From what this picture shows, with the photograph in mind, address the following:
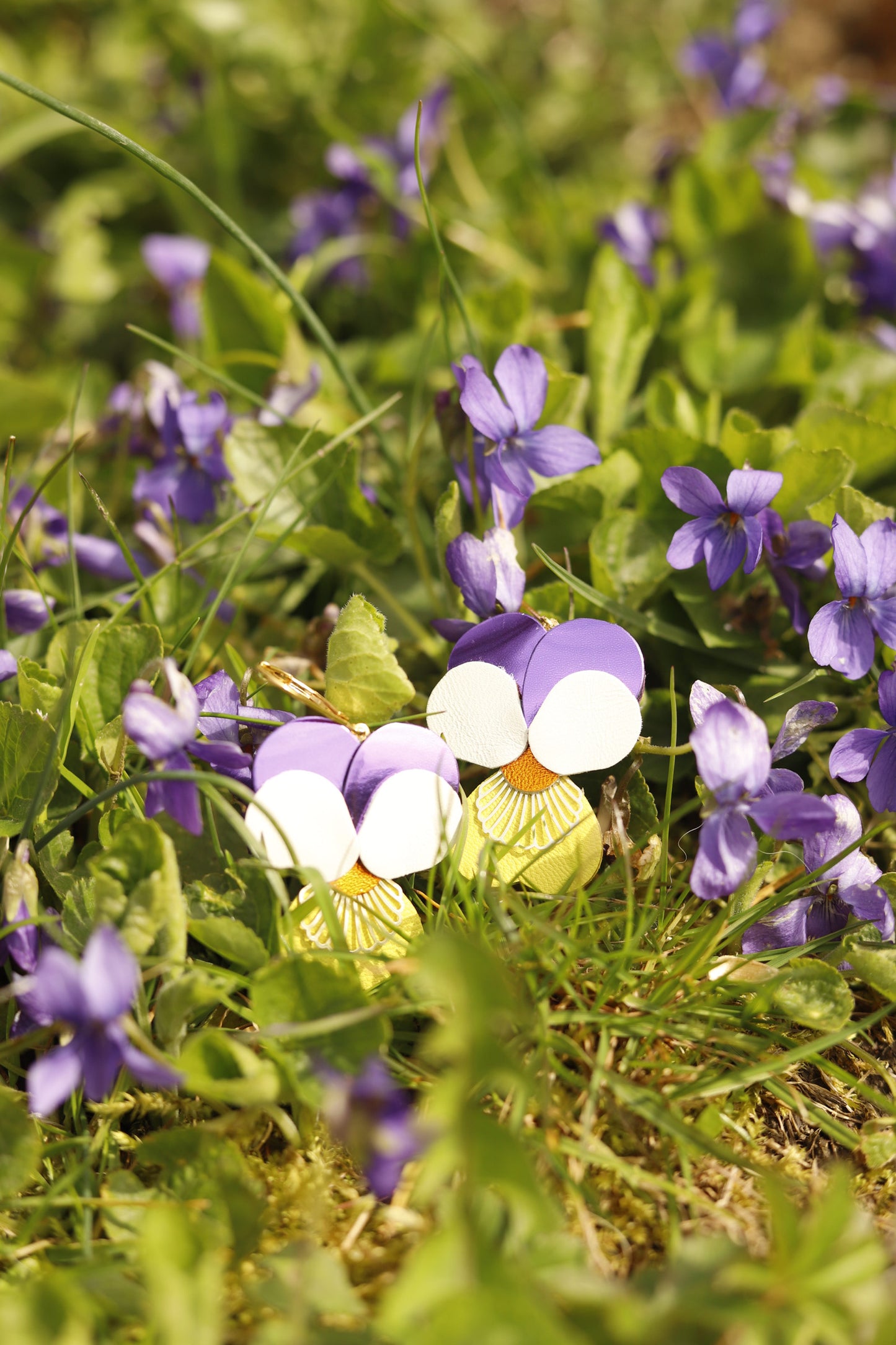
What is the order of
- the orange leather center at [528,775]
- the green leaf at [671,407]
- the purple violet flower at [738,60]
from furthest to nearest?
the purple violet flower at [738,60] < the green leaf at [671,407] < the orange leather center at [528,775]

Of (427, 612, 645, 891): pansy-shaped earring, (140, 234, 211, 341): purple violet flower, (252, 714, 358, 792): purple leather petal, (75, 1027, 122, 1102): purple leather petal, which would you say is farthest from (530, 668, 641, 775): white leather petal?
(140, 234, 211, 341): purple violet flower

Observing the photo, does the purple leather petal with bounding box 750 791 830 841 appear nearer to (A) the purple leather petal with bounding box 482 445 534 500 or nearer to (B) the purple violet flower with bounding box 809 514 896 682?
(B) the purple violet flower with bounding box 809 514 896 682

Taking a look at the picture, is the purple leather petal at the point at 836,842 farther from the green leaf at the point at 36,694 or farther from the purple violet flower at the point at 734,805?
the green leaf at the point at 36,694

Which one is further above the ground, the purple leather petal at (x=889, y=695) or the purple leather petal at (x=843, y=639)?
the purple leather petal at (x=843, y=639)

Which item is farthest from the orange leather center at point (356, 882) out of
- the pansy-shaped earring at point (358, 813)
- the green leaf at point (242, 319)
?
the green leaf at point (242, 319)

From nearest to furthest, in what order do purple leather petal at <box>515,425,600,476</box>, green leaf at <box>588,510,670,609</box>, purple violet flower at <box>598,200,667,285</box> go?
purple leather petal at <box>515,425,600,476</box> < green leaf at <box>588,510,670,609</box> < purple violet flower at <box>598,200,667,285</box>

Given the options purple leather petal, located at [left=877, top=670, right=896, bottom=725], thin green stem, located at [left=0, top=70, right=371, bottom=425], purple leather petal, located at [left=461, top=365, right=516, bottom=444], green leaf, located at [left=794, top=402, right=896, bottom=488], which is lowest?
purple leather petal, located at [left=877, top=670, right=896, bottom=725]

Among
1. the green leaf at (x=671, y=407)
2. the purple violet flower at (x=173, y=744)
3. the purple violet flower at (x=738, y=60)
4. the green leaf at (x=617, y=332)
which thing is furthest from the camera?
the purple violet flower at (x=738, y=60)
